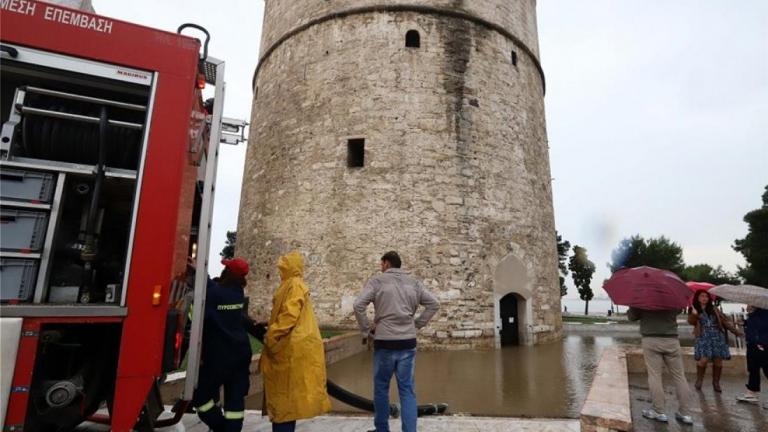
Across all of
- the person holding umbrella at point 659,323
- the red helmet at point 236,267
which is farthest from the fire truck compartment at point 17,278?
the person holding umbrella at point 659,323

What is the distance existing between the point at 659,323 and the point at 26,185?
5384 millimetres

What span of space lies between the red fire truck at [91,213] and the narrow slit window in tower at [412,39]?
8.99 m

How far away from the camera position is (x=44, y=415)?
99.4 inches

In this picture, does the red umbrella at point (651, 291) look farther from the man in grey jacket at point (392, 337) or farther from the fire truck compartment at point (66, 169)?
the fire truck compartment at point (66, 169)

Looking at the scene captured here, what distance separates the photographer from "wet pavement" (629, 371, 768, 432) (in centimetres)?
401

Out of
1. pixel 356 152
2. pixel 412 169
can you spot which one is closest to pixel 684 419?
pixel 412 169

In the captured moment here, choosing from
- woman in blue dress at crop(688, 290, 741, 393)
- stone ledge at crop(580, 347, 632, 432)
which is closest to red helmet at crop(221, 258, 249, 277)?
stone ledge at crop(580, 347, 632, 432)

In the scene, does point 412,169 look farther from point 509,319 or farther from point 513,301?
point 509,319

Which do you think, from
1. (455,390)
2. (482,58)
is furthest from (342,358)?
(482,58)

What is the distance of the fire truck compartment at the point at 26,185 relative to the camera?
2490 mm

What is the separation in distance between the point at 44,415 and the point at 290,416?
1447 millimetres

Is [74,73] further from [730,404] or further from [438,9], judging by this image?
[438,9]

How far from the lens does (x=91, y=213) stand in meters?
2.65

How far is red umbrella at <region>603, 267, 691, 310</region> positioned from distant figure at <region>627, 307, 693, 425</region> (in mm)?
147
